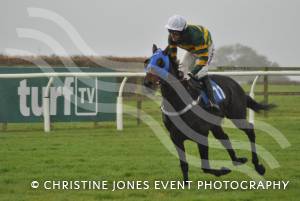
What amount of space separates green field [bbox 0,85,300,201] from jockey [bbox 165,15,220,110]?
121cm

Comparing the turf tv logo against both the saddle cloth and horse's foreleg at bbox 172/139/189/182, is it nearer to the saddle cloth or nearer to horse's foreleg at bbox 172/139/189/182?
the saddle cloth

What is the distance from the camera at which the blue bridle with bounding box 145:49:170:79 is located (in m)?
7.49

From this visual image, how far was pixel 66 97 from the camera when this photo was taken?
14.4 m

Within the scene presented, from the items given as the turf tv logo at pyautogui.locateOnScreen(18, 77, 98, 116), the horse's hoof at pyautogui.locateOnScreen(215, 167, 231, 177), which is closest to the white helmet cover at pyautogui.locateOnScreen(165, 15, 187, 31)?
the horse's hoof at pyautogui.locateOnScreen(215, 167, 231, 177)

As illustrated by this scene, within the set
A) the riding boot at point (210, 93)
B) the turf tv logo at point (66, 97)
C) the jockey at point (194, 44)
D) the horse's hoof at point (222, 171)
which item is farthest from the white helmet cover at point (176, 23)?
the turf tv logo at point (66, 97)

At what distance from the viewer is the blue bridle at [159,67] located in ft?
24.6

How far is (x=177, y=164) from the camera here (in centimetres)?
946

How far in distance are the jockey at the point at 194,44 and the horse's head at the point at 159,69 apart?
16cm

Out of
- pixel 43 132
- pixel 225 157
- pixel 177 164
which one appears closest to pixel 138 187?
pixel 177 164

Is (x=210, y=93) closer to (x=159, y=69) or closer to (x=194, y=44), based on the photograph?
(x=194, y=44)

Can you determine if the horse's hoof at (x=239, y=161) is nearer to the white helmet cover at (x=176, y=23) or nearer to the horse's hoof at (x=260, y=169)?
the horse's hoof at (x=260, y=169)

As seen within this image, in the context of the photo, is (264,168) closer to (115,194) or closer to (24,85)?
(115,194)

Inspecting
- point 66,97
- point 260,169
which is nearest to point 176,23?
point 260,169

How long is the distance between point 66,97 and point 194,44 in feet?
22.1
